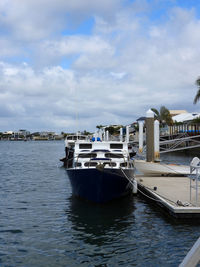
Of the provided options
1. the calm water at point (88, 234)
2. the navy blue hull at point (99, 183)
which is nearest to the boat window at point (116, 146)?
the navy blue hull at point (99, 183)

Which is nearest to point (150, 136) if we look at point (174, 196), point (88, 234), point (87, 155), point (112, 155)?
point (112, 155)

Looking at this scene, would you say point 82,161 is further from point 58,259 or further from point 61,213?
point 58,259

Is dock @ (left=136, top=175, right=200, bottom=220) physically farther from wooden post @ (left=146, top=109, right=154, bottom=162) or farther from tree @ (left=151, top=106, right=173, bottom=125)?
tree @ (left=151, top=106, right=173, bottom=125)

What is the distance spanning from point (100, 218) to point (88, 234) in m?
2.14

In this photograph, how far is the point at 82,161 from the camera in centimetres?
1855

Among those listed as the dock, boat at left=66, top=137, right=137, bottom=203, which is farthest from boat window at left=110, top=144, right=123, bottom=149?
the dock

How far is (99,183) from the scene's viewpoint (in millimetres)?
15648

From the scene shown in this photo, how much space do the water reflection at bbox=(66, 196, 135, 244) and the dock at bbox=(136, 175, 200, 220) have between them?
1222 millimetres

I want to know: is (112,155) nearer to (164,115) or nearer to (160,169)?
(160,169)

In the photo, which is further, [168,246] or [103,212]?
[103,212]

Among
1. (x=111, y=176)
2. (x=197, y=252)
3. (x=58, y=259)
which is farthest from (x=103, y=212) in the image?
(x=197, y=252)

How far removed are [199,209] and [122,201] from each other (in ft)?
17.6

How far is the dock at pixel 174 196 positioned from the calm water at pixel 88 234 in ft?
1.41

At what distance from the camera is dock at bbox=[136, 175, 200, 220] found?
12.7 metres
